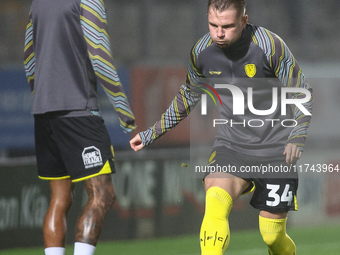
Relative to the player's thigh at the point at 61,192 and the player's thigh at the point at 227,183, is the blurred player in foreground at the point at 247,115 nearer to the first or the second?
the player's thigh at the point at 227,183

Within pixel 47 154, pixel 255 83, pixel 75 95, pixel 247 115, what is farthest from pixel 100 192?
pixel 255 83

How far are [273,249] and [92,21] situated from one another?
1.70 meters

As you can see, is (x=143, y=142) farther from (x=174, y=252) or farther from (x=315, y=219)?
(x=315, y=219)

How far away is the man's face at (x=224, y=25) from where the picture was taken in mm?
3312

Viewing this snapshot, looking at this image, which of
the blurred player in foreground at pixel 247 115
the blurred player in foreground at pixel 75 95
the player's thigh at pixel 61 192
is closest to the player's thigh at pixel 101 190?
the blurred player in foreground at pixel 75 95

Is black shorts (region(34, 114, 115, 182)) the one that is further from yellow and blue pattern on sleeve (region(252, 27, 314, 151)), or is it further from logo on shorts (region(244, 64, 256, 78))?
yellow and blue pattern on sleeve (region(252, 27, 314, 151))

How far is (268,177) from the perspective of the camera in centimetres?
359

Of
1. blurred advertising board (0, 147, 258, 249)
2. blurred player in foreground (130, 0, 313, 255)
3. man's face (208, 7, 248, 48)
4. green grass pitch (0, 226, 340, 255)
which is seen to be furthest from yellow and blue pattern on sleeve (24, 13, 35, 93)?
green grass pitch (0, 226, 340, 255)

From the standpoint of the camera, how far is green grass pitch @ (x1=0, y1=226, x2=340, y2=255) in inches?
220

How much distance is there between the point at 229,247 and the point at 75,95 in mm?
2933

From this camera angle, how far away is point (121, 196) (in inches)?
243

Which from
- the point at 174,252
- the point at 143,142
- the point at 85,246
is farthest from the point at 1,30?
the point at 85,246

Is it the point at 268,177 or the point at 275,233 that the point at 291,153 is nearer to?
the point at 268,177

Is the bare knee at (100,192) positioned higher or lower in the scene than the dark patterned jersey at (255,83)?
lower
